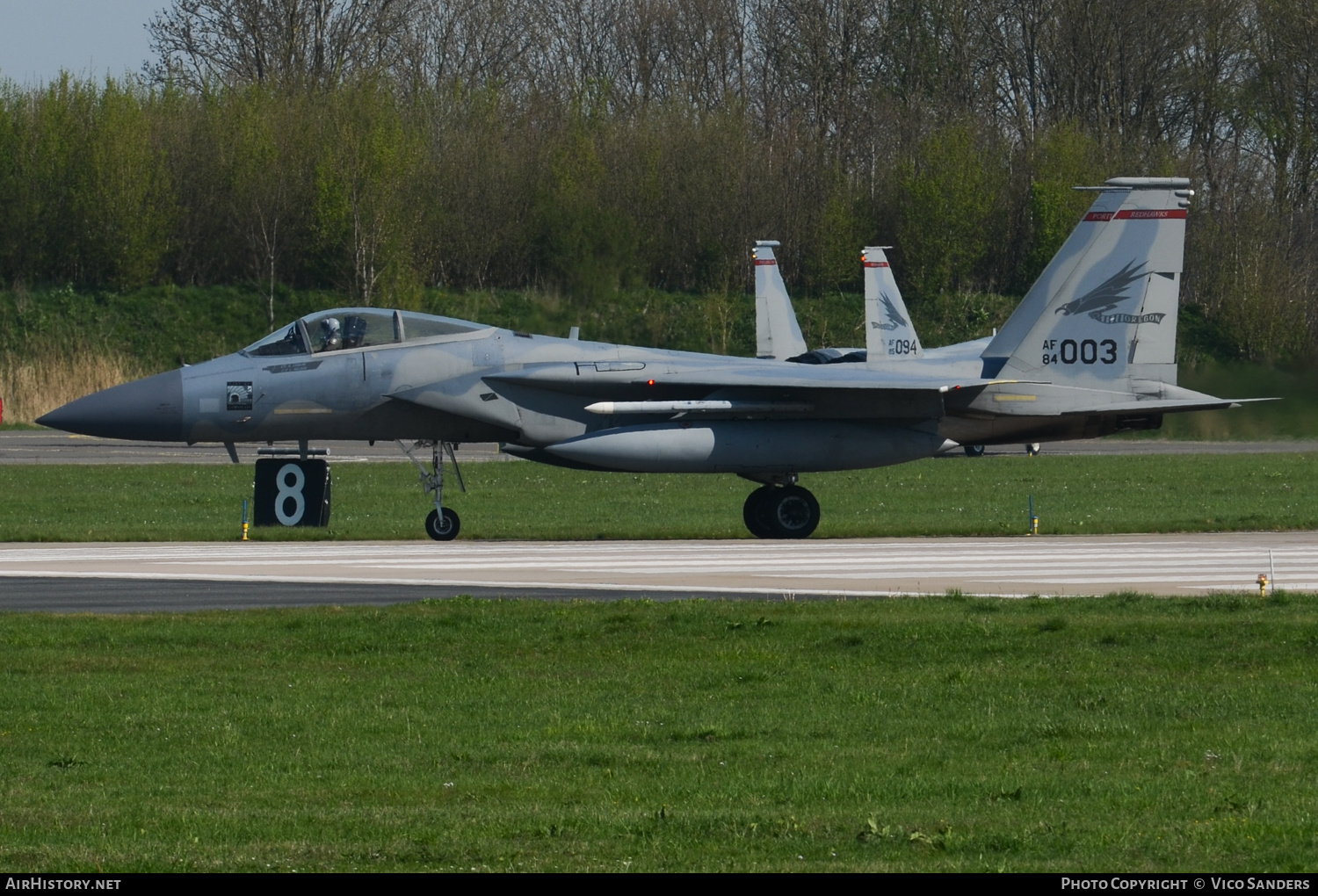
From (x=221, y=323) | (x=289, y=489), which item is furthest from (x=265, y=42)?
(x=289, y=489)

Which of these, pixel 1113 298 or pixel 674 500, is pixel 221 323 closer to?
pixel 674 500

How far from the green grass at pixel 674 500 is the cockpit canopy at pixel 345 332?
2.45 metres

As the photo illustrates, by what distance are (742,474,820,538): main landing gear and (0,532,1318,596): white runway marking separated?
0.81 meters

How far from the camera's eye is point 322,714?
919 cm

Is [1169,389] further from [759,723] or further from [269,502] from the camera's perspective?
[759,723]

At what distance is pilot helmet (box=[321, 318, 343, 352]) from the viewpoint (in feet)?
66.6

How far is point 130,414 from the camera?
19.8 metres

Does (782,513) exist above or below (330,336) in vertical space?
below

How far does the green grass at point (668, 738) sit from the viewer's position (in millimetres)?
6387

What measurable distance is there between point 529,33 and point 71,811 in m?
64.3

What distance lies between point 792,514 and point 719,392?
193cm

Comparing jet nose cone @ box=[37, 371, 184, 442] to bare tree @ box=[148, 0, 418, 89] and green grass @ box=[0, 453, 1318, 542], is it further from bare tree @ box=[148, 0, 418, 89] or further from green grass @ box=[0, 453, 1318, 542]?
bare tree @ box=[148, 0, 418, 89]

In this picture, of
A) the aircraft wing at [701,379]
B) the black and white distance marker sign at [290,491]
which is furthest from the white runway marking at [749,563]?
the aircraft wing at [701,379]

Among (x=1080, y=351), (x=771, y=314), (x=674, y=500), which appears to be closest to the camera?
(x=1080, y=351)
